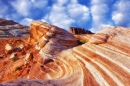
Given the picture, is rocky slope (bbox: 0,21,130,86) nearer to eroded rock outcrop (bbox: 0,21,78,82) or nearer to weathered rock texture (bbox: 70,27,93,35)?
eroded rock outcrop (bbox: 0,21,78,82)

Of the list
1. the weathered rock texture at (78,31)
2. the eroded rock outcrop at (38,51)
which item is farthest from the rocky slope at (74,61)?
the weathered rock texture at (78,31)

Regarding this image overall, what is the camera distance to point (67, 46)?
80.0 ft

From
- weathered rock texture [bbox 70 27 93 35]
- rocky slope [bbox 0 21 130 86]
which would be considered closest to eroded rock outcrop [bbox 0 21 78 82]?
rocky slope [bbox 0 21 130 86]

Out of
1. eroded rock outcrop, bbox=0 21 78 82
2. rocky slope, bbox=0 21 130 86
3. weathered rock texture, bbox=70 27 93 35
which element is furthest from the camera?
weathered rock texture, bbox=70 27 93 35

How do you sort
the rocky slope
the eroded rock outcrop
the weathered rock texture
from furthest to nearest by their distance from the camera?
the weathered rock texture → the eroded rock outcrop → the rocky slope

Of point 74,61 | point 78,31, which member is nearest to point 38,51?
point 74,61

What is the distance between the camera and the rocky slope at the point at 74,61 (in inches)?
542

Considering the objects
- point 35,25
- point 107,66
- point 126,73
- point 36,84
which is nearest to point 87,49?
point 107,66

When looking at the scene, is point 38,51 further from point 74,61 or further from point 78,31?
point 78,31

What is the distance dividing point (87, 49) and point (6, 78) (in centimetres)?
1252

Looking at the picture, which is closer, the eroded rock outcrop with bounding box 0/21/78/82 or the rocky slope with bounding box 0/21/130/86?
the rocky slope with bounding box 0/21/130/86

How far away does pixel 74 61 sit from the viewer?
1853cm

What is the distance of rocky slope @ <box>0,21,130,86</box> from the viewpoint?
13773mm

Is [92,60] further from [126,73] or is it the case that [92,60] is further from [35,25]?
[35,25]
